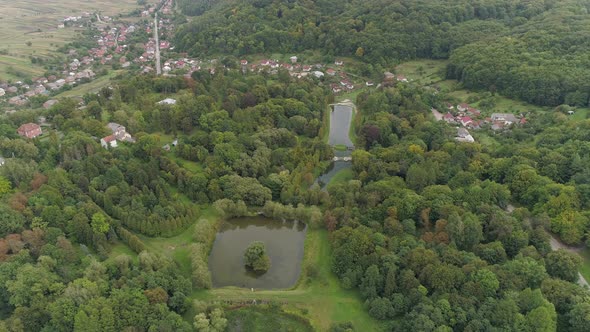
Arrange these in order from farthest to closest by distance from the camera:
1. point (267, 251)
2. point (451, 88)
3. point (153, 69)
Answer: point (153, 69)
point (451, 88)
point (267, 251)

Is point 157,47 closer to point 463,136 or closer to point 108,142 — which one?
point 108,142

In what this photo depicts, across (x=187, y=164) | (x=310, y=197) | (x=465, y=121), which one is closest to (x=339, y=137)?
(x=465, y=121)

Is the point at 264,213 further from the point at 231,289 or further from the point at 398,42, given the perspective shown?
the point at 398,42

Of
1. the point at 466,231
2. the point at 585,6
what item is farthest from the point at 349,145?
the point at 585,6

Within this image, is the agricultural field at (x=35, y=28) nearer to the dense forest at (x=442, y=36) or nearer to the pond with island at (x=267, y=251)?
the dense forest at (x=442, y=36)

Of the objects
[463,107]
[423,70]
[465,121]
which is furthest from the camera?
[423,70]
